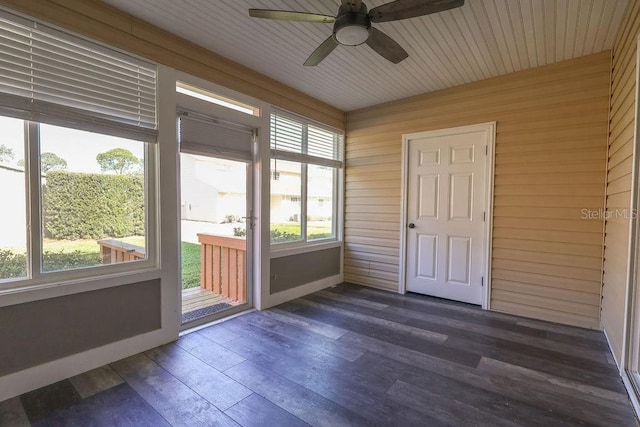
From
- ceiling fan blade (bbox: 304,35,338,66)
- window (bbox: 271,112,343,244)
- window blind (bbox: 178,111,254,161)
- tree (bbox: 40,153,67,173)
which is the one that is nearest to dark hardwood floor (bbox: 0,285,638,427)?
window (bbox: 271,112,343,244)

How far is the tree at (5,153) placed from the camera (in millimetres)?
1930

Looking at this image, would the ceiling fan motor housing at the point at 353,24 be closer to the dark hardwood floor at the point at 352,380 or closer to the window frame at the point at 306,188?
the window frame at the point at 306,188

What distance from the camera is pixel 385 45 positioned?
2.22m

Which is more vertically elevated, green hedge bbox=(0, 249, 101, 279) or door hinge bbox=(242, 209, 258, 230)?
door hinge bbox=(242, 209, 258, 230)

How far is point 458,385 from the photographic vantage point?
6.86 ft

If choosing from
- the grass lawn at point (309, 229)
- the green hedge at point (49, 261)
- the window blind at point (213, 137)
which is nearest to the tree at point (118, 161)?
the window blind at point (213, 137)

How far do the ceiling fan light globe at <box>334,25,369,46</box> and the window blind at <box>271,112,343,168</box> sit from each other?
5.64ft

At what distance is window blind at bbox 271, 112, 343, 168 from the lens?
3705 millimetres

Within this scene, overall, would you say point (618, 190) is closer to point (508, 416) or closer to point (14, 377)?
point (508, 416)

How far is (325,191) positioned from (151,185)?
8.29ft

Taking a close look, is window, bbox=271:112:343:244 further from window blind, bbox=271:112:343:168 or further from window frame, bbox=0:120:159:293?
window frame, bbox=0:120:159:293

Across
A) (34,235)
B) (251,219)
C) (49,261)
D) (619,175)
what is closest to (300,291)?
(251,219)

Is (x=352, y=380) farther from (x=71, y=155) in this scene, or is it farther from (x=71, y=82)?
(x=71, y=82)

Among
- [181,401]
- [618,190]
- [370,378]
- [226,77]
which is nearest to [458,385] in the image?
[370,378]
